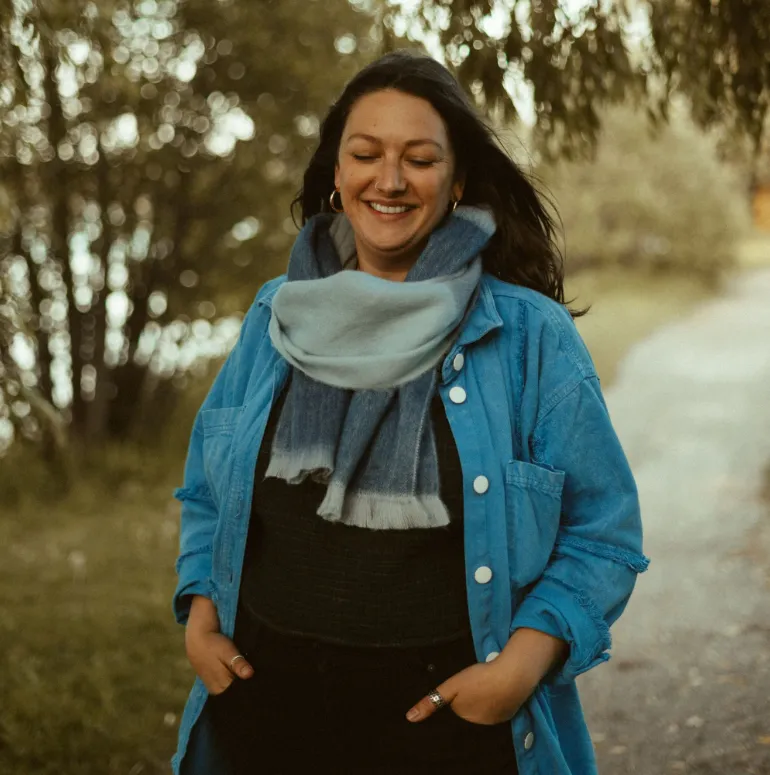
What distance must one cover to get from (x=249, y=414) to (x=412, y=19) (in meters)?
2.12

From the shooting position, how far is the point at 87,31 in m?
4.21

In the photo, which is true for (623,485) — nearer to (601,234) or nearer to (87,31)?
(87,31)

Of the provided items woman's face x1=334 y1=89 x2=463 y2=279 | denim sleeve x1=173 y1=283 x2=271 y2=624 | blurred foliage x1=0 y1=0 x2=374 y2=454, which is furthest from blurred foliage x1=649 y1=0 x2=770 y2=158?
blurred foliage x1=0 y1=0 x2=374 y2=454

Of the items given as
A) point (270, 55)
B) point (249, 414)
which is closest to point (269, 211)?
point (270, 55)

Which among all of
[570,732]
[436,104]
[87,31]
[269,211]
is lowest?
[570,732]

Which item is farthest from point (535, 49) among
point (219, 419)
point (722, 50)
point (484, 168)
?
point (219, 419)

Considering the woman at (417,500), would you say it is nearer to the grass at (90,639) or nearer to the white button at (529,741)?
the white button at (529,741)

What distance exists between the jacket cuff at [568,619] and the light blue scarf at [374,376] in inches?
10.2

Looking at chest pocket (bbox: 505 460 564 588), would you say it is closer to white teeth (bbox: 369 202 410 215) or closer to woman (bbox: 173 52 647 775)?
woman (bbox: 173 52 647 775)

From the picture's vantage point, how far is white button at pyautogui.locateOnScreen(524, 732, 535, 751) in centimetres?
192

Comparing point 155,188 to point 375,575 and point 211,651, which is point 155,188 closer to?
point 211,651

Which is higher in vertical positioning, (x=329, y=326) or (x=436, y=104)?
(x=436, y=104)

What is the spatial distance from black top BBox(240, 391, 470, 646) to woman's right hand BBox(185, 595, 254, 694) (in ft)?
0.55

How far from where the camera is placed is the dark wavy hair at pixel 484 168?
1.95 meters
